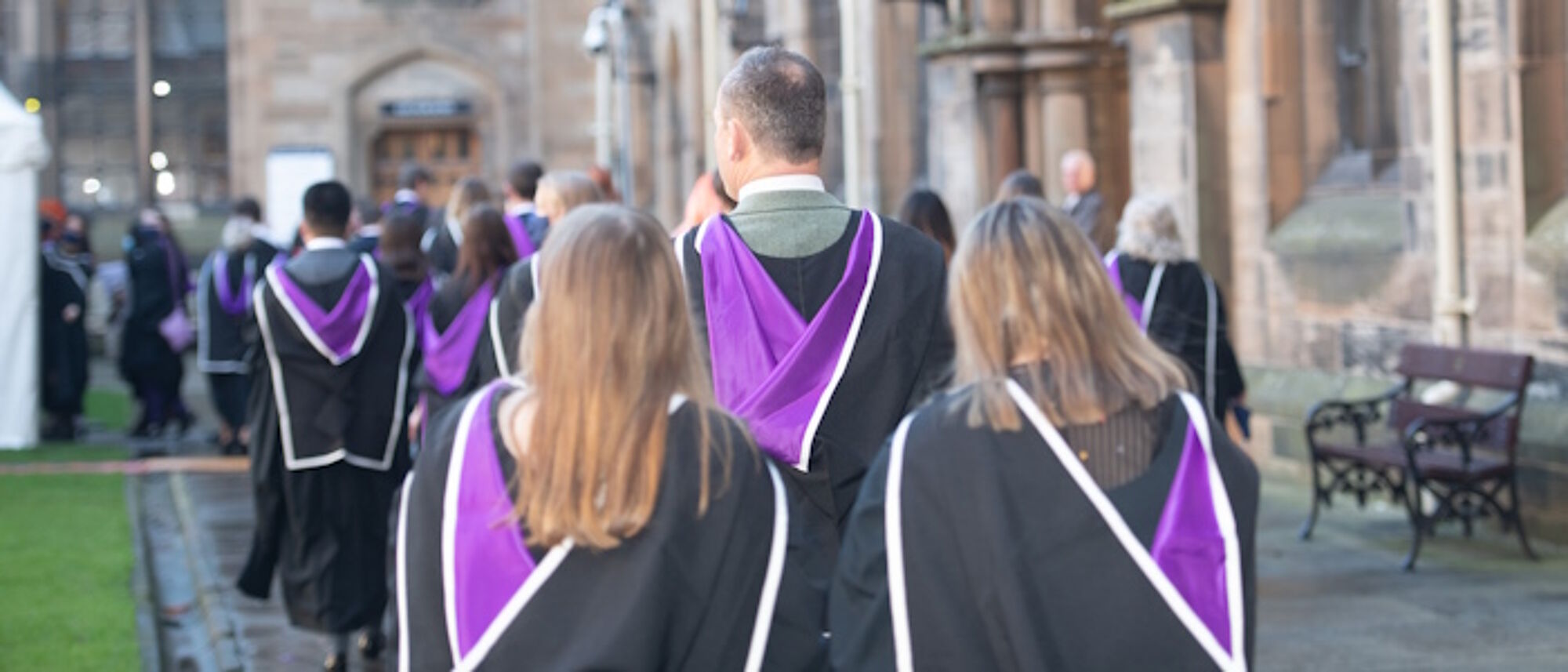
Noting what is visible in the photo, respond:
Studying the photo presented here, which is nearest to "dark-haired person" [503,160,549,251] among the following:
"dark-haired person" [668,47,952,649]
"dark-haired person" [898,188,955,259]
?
"dark-haired person" [898,188,955,259]

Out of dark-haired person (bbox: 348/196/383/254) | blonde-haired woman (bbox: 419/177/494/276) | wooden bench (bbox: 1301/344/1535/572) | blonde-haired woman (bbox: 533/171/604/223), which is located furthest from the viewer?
dark-haired person (bbox: 348/196/383/254)

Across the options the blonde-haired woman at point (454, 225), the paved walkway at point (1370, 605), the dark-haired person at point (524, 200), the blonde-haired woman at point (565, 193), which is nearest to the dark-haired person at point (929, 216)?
the blonde-haired woman at point (565, 193)

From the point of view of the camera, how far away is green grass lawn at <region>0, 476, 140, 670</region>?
8.42 metres

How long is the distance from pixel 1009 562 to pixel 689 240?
5.49 ft

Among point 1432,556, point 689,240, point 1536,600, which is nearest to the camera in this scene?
point 689,240

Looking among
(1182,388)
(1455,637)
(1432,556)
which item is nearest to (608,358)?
(1182,388)

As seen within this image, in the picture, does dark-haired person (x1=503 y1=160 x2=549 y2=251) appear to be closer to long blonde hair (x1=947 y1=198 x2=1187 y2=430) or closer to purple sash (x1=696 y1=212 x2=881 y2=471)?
purple sash (x1=696 y1=212 x2=881 y2=471)

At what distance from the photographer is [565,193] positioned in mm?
8922

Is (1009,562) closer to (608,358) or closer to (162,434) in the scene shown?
(608,358)

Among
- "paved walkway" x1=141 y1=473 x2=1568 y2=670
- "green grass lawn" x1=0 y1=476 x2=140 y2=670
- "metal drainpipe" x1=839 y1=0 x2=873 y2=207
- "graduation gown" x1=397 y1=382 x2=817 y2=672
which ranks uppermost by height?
"metal drainpipe" x1=839 y1=0 x2=873 y2=207

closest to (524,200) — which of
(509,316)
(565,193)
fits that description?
(565,193)

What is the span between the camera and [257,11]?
37.5 m

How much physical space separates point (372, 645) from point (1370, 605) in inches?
144

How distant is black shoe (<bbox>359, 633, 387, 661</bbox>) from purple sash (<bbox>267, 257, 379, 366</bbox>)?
1.02 metres
